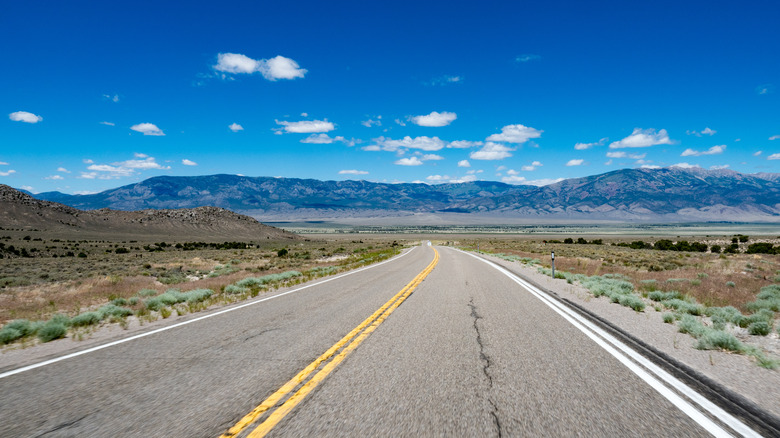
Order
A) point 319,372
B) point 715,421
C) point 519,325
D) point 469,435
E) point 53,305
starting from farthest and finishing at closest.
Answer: point 53,305 → point 519,325 → point 319,372 → point 715,421 → point 469,435

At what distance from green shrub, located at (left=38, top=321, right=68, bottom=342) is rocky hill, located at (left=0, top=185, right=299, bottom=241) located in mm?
87660

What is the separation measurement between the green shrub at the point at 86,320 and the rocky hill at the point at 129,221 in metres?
86.3

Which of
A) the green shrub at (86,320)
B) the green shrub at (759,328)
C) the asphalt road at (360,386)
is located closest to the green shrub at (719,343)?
the green shrub at (759,328)

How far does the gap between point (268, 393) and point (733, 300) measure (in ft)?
43.3

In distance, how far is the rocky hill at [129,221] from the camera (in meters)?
84.2

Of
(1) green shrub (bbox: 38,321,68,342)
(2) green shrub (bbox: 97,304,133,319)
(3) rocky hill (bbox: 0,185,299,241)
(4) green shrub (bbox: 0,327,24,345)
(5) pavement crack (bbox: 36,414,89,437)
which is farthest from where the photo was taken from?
(3) rocky hill (bbox: 0,185,299,241)

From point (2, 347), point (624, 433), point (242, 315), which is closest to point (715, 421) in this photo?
point (624, 433)

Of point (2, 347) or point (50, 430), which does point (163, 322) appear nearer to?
point (2, 347)

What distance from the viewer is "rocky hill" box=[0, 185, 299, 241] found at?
8419 cm

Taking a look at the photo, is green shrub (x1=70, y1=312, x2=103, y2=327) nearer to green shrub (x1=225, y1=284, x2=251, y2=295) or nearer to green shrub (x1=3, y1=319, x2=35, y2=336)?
green shrub (x1=3, y1=319, x2=35, y2=336)

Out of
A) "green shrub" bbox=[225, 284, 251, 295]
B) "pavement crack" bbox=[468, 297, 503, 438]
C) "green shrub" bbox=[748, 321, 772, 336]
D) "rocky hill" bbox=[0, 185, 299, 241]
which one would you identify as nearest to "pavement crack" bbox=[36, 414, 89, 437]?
"pavement crack" bbox=[468, 297, 503, 438]

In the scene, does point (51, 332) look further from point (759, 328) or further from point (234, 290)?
point (759, 328)

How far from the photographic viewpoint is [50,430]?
3508 millimetres

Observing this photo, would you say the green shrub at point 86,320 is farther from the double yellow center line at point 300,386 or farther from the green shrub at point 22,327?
the double yellow center line at point 300,386
